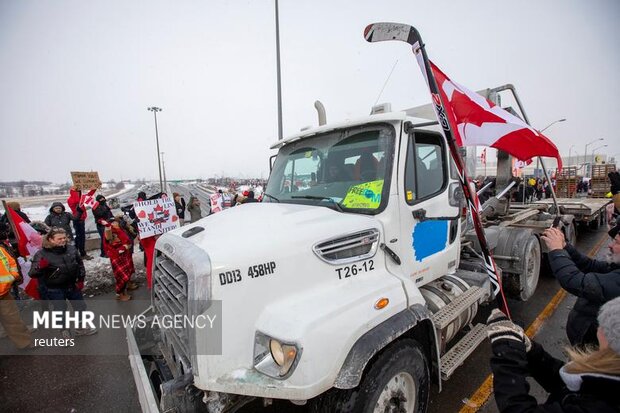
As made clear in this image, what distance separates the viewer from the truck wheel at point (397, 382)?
2.04 m

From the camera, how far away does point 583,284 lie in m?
2.41

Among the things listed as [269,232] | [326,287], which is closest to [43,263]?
[269,232]

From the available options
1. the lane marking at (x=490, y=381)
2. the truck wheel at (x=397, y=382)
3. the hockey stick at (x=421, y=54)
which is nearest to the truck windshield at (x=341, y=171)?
the hockey stick at (x=421, y=54)

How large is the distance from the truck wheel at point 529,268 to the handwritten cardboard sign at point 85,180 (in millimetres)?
11977

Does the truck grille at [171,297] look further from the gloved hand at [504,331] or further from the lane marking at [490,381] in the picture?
the lane marking at [490,381]

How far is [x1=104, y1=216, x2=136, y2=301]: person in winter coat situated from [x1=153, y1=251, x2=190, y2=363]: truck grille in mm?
Result: 4065

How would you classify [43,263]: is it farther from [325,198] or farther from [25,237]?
[325,198]

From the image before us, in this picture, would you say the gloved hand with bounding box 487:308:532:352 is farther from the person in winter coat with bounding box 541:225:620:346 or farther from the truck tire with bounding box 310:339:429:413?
the person in winter coat with bounding box 541:225:620:346

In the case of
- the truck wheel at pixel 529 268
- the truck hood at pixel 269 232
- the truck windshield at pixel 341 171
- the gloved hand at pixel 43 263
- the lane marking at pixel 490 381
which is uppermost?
the truck windshield at pixel 341 171

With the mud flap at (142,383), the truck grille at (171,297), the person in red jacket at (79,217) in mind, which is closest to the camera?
the mud flap at (142,383)

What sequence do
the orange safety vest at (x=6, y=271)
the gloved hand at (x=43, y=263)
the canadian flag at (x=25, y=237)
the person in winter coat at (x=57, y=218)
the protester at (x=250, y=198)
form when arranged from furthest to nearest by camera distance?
1. the protester at (x=250, y=198)
2. the person in winter coat at (x=57, y=218)
3. the canadian flag at (x=25, y=237)
4. the gloved hand at (x=43, y=263)
5. the orange safety vest at (x=6, y=271)

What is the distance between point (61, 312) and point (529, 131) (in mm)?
7354

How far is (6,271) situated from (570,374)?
6.26 meters

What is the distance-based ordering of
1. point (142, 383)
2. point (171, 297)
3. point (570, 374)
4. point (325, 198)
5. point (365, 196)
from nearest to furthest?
point (570, 374), point (142, 383), point (171, 297), point (365, 196), point (325, 198)
